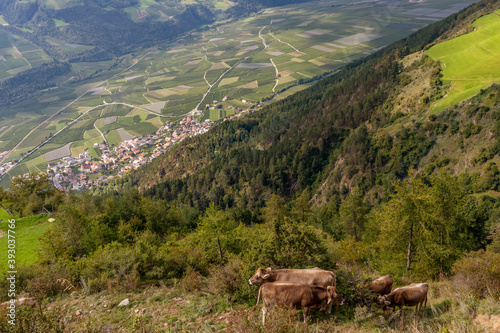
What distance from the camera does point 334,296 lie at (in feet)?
34.9

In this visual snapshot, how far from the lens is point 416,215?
60.6ft

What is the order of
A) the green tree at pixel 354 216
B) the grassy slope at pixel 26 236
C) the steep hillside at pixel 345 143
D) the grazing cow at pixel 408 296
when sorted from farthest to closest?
the steep hillside at pixel 345 143, the green tree at pixel 354 216, the grassy slope at pixel 26 236, the grazing cow at pixel 408 296

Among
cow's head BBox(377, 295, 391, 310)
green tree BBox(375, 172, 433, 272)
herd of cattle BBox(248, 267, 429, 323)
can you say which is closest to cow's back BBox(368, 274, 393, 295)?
herd of cattle BBox(248, 267, 429, 323)

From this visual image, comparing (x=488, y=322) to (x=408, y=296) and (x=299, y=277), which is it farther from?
(x=299, y=277)

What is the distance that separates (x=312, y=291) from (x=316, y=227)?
156 feet

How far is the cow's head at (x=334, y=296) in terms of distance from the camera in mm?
10656

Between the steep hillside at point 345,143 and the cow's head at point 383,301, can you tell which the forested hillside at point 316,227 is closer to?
the cow's head at point 383,301

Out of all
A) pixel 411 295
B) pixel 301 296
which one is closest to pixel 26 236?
pixel 301 296

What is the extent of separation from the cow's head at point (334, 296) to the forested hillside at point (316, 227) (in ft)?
2.68

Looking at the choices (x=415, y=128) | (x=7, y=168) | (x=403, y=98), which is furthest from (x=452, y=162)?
(x=7, y=168)

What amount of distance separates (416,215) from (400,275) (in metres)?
5.40

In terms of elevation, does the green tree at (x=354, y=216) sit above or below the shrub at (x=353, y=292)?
below

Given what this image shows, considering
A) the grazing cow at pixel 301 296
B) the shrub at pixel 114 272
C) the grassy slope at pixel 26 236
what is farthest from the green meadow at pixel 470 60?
the grassy slope at pixel 26 236

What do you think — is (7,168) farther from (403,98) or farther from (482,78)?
(482,78)
